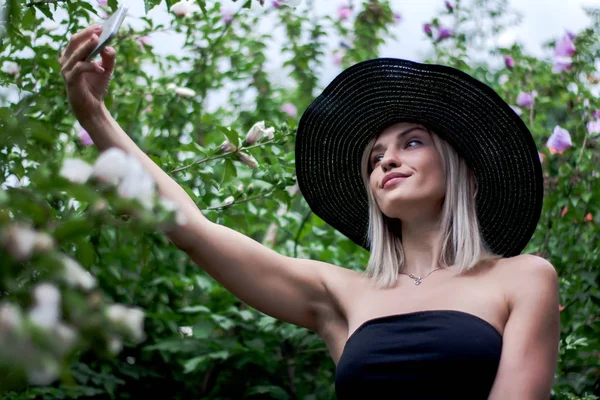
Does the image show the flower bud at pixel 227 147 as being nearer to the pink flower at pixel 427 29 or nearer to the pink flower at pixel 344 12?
the pink flower at pixel 427 29

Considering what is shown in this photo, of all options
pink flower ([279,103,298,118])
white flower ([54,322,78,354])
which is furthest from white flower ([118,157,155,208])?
pink flower ([279,103,298,118])

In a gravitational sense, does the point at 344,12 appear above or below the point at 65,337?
above

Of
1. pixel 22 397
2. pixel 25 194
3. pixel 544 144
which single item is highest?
pixel 544 144

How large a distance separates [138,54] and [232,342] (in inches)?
40.7

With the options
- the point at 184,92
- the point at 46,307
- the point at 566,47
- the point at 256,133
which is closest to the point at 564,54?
the point at 566,47

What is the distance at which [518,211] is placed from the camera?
1693 mm

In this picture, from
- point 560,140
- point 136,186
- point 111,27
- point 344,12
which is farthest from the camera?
point 344,12

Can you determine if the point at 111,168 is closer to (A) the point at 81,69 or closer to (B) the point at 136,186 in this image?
(B) the point at 136,186

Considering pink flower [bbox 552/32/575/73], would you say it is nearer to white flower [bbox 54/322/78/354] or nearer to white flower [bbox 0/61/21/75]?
white flower [bbox 0/61/21/75]

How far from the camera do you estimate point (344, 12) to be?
10.9 ft

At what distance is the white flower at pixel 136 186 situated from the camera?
60 centimetres

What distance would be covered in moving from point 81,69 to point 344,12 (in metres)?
2.15

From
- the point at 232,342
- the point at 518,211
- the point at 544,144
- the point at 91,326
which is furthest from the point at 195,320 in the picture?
the point at 91,326

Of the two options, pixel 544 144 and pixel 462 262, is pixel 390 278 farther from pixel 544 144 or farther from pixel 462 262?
pixel 544 144
